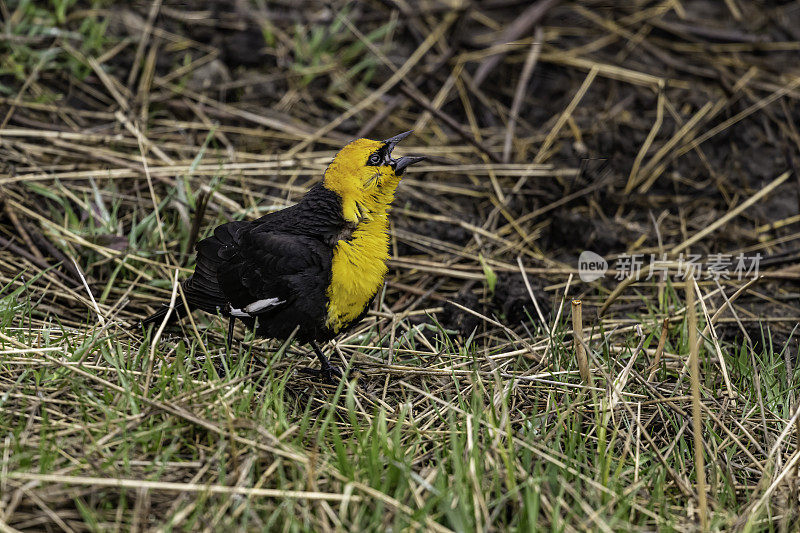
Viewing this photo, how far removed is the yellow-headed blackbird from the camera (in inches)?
137

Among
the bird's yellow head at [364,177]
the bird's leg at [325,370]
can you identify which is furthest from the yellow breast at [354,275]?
the bird's leg at [325,370]

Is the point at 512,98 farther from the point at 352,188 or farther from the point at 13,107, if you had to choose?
the point at 13,107

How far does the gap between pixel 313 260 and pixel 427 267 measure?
4.88ft

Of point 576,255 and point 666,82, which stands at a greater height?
point 666,82

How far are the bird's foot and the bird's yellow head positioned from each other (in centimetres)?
72

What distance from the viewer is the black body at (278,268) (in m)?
3.47

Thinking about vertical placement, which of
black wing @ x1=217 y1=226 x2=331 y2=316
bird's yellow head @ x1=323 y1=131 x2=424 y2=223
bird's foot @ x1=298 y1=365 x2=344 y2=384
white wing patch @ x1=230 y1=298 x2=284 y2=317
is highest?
bird's yellow head @ x1=323 y1=131 x2=424 y2=223

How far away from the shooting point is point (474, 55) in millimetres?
6621

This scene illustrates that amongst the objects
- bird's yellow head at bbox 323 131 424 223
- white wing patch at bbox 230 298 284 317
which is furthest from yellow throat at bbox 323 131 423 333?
white wing patch at bbox 230 298 284 317

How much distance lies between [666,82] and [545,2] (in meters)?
1.24

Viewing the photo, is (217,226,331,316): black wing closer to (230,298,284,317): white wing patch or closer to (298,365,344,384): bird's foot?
(230,298,284,317): white wing patch

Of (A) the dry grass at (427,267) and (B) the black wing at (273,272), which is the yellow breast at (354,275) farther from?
(A) the dry grass at (427,267)

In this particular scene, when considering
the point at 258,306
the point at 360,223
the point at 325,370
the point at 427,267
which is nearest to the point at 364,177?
the point at 360,223

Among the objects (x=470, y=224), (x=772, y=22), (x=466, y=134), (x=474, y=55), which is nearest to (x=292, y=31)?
(x=474, y=55)
